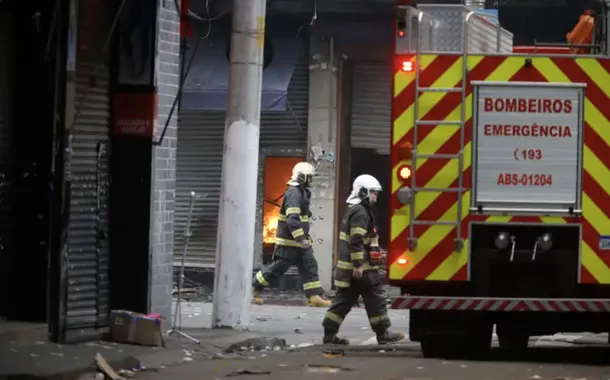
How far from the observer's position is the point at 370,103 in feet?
66.5

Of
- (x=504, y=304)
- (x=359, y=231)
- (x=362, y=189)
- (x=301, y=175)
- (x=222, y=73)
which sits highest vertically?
(x=222, y=73)

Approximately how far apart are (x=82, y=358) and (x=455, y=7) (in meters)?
3.92

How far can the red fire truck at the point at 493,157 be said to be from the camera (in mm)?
10906

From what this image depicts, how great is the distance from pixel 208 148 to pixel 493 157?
995 cm

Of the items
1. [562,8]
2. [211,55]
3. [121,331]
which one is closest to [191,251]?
[211,55]

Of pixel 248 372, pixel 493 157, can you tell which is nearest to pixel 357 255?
pixel 493 157

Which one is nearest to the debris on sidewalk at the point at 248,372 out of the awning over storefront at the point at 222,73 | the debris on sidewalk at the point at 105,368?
the debris on sidewalk at the point at 105,368

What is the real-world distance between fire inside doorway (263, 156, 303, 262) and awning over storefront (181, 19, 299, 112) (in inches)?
46.6

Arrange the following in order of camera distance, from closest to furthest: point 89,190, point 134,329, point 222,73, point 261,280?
point 134,329 → point 89,190 → point 261,280 → point 222,73

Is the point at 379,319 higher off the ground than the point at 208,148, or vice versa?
the point at 208,148

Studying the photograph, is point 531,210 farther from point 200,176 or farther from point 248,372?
point 200,176

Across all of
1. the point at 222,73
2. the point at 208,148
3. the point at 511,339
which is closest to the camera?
the point at 511,339

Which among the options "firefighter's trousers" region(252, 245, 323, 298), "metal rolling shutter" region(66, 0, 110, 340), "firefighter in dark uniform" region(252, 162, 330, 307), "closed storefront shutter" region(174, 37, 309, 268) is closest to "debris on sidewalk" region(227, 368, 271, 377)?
"metal rolling shutter" region(66, 0, 110, 340)

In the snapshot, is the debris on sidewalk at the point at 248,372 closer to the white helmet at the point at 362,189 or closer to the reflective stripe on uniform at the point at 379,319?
the reflective stripe on uniform at the point at 379,319
